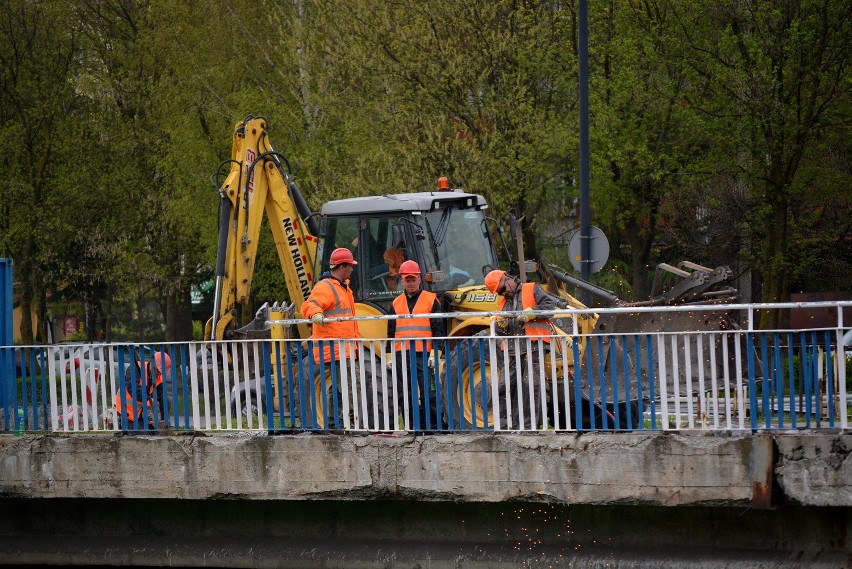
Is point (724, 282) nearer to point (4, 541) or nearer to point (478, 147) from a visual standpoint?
point (4, 541)

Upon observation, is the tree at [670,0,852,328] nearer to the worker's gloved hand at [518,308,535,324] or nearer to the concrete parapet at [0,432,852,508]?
the worker's gloved hand at [518,308,535,324]

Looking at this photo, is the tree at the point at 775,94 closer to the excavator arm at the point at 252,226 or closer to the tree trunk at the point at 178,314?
the excavator arm at the point at 252,226

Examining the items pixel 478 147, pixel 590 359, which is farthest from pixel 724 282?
pixel 478 147

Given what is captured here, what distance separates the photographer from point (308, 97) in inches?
1166

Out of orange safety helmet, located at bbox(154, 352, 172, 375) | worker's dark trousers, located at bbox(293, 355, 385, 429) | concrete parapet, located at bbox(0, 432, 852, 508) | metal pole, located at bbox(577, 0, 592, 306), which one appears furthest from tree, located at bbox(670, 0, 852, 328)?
orange safety helmet, located at bbox(154, 352, 172, 375)

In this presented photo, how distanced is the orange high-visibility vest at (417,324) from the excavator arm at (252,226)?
2221 mm

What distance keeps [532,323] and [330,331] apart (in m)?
1.90

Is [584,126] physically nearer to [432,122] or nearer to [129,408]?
[129,408]

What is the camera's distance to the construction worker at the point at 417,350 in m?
10.8

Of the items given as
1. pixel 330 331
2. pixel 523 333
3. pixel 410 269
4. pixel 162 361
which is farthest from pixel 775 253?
pixel 162 361

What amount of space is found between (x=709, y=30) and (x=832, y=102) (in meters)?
2.64

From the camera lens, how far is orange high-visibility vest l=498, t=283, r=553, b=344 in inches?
446

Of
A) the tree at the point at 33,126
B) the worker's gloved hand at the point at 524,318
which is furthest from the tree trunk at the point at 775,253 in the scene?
the tree at the point at 33,126

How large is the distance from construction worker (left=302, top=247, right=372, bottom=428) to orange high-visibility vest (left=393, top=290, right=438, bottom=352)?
449 mm
